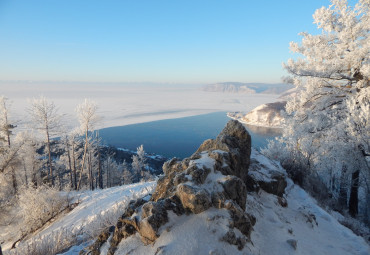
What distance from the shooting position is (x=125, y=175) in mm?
41312

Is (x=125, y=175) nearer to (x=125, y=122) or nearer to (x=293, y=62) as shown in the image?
(x=293, y=62)

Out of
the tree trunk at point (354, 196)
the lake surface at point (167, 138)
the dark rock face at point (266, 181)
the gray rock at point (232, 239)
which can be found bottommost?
the lake surface at point (167, 138)

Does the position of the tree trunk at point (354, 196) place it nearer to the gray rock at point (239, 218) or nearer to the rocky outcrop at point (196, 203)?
the rocky outcrop at point (196, 203)

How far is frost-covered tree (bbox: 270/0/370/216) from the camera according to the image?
25.5ft

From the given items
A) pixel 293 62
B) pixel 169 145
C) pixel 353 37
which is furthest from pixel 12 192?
pixel 169 145

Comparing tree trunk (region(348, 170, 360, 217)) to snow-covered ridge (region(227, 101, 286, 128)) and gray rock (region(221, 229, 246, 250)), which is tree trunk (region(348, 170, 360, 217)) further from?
snow-covered ridge (region(227, 101, 286, 128))

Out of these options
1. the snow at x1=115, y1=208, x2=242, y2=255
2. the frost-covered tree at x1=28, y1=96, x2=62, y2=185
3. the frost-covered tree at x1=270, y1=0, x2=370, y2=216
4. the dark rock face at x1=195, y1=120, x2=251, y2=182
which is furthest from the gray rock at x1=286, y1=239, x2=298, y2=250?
the frost-covered tree at x1=28, y1=96, x2=62, y2=185

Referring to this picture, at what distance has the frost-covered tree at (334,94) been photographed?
7.77 meters

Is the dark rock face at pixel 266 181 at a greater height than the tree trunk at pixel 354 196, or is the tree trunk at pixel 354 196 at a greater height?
the dark rock face at pixel 266 181

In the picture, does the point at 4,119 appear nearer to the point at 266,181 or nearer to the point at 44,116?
the point at 44,116

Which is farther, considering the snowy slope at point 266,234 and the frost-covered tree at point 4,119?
the frost-covered tree at point 4,119

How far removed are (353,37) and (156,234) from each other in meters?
10.8

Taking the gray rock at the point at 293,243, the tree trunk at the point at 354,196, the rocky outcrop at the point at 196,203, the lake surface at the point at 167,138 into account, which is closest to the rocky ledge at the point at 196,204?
the rocky outcrop at the point at 196,203

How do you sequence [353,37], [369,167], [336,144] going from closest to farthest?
[369,167] < [336,144] < [353,37]
